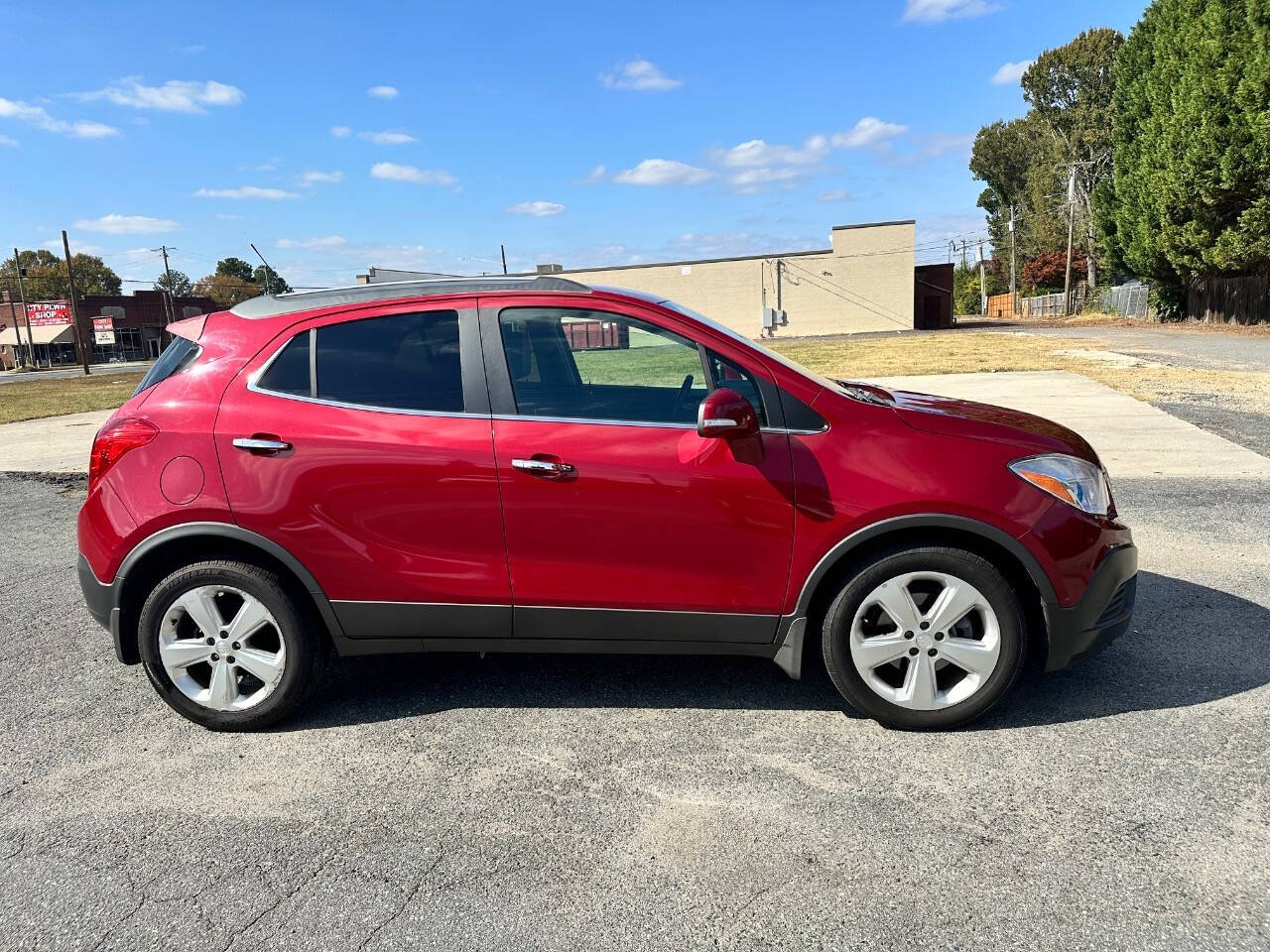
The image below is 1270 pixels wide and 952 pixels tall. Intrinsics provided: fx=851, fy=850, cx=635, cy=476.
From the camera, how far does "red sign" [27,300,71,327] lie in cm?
8181

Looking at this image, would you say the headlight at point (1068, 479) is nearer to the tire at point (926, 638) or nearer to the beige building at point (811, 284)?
the tire at point (926, 638)

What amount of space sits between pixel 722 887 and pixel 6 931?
6.67 ft

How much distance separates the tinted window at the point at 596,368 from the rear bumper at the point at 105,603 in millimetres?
1876

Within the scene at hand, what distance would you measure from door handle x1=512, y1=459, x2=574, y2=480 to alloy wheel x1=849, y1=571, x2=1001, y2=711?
1.24 meters

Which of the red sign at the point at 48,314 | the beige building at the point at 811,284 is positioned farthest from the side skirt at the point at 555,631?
the red sign at the point at 48,314

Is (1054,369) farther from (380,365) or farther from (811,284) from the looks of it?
(811,284)

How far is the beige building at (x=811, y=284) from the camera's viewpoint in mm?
55531

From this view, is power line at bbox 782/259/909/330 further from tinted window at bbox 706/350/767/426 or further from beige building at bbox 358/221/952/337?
tinted window at bbox 706/350/767/426

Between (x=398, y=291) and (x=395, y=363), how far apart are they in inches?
13.5

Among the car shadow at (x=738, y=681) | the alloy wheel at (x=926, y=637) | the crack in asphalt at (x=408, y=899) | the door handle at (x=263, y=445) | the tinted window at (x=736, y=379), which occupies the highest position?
the tinted window at (x=736, y=379)

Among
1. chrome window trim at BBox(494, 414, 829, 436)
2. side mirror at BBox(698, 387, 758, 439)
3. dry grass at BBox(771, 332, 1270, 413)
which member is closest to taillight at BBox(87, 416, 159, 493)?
chrome window trim at BBox(494, 414, 829, 436)

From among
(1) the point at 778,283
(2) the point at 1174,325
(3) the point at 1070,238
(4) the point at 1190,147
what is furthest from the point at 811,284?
(4) the point at 1190,147

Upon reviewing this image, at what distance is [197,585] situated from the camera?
3.45 meters

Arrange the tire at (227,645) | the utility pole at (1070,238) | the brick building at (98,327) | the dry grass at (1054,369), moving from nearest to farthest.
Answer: the tire at (227,645), the dry grass at (1054,369), the utility pole at (1070,238), the brick building at (98,327)
